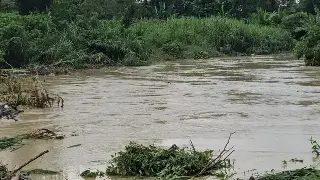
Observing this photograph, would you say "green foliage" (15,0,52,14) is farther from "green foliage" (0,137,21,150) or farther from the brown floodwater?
"green foliage" (0,137,21,150)

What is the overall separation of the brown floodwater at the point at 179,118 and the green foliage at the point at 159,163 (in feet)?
1.38

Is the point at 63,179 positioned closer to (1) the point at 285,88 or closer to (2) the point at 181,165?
(2) the point at 181,165

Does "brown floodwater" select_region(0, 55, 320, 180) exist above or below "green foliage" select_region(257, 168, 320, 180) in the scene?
below

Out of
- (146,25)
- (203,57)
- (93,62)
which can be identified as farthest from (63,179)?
(146,25)

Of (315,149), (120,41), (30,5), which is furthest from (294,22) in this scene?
(315,149)

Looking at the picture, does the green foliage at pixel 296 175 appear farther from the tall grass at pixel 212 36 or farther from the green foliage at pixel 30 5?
the green foliage at pixel 30 5

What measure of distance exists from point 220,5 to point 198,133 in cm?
3524

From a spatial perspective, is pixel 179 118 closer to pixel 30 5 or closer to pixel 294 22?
pixel 30 5

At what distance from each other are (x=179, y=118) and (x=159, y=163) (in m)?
4.17

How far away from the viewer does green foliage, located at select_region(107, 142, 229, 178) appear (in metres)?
7.00

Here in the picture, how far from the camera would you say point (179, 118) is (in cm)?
1126

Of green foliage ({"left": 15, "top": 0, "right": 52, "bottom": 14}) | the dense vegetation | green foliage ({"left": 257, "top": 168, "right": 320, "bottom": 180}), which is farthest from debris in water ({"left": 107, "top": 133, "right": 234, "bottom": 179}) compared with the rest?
green foliage ({"left": 15, "top": 0, "right": 52, "bottom": 14})

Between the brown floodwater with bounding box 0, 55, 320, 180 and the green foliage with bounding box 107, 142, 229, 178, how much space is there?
420 mm

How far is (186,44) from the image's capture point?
31.6m
